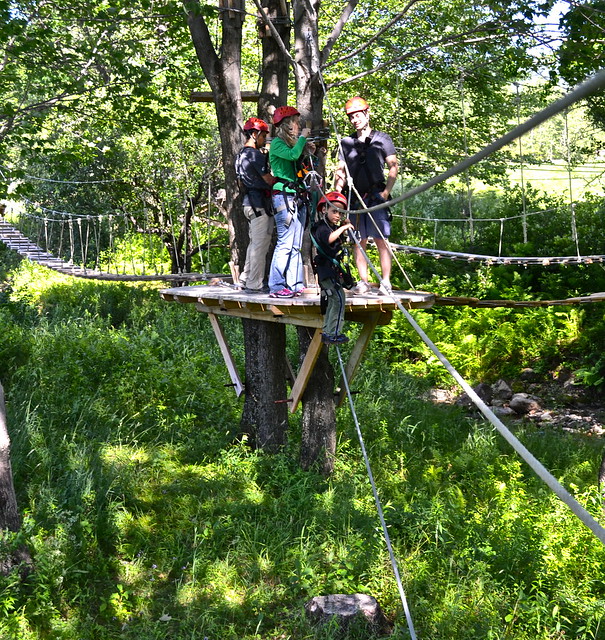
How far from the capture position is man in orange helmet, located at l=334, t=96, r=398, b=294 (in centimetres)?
558

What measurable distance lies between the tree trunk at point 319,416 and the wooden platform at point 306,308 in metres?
0.27

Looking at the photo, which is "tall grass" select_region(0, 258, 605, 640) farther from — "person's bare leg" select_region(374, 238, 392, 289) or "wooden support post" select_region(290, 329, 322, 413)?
"person's bare leg" select_region(374, 238, 392, 289)

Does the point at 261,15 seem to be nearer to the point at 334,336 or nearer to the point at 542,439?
the point at 334,336

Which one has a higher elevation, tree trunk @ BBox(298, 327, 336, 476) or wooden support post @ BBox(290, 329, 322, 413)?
wooden support post @ BBox(290, 329, 322, 413)

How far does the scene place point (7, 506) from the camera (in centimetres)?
503

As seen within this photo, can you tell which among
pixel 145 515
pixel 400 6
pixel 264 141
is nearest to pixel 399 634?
pixel 145 515

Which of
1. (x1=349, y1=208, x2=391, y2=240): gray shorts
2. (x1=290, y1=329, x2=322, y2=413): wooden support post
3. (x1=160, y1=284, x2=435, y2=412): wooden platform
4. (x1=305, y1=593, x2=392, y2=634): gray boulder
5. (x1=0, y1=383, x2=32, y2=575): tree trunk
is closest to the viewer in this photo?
(x1=305, y1=593, x2=392, y2=634): gray boulder

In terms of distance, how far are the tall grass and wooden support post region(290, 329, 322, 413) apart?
2.26 ft

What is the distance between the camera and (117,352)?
8.73 metres

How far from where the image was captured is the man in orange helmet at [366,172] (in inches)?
220

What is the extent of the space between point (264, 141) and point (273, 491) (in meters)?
2.82

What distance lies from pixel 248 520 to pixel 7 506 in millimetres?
1721

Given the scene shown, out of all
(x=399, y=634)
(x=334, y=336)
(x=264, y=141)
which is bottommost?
(x=399, y=634)

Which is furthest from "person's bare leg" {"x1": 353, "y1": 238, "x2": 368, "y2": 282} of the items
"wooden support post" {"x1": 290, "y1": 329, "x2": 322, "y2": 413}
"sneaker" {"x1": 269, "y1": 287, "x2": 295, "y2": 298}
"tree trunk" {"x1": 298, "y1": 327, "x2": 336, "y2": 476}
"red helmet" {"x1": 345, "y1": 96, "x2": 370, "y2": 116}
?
"red helmet" {"x1": 345, "y1": 96, "x2": 370, "y2": 116}
